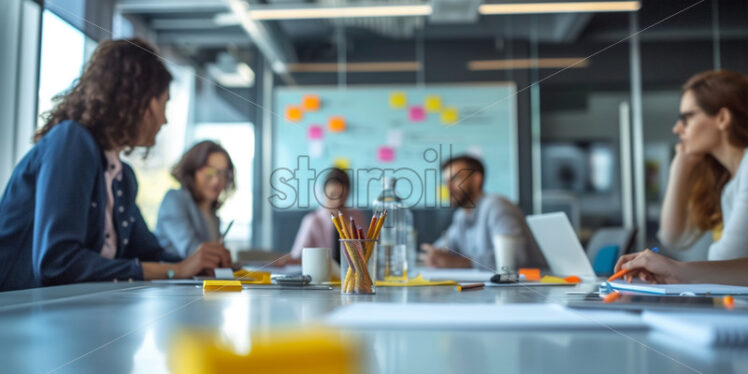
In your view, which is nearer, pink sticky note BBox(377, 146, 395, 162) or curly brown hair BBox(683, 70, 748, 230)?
pink sticky note BBox(377, 146, 395, 162)

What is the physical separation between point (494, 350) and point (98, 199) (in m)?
1.38

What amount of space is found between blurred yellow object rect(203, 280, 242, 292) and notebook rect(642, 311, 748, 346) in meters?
0.81

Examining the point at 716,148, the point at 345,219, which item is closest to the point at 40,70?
the point at 345,219

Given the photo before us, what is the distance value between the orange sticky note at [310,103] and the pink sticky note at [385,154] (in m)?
3.02

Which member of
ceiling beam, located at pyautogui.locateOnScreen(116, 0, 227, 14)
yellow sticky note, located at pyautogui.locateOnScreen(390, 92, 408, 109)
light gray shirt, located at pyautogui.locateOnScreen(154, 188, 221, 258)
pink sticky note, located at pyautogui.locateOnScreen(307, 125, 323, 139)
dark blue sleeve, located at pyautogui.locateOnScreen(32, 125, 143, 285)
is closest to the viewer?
dark blue sleeve, located at pyautogui.locateOnScreen(32, 125, 143, 285)

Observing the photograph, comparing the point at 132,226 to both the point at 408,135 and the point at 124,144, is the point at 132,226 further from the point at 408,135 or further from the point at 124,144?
the point at 408,135

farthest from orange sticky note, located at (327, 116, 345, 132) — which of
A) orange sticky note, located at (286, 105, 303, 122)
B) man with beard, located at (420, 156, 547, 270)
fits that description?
man with beard, located at (420, 156, 547, 270)

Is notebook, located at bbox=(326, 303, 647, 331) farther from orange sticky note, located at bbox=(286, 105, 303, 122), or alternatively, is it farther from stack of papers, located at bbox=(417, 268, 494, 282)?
orange sticky note, located at bbox=(286, 105, 303, 122)

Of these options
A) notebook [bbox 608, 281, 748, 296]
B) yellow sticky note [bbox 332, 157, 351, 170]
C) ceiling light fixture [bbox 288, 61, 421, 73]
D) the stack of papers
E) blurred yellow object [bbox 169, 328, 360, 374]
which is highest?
ceiling light fixture [bbox 288, 61, 421, 73]

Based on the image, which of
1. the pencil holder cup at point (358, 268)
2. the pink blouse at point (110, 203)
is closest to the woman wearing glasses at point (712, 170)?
the pencil holder cup at point (358, 268)

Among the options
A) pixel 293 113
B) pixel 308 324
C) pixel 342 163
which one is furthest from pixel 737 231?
Answer: pixel 293 113

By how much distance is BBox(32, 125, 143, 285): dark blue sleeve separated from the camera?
143 centimetres

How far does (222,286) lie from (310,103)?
3.69 metres

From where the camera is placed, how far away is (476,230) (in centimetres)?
315
